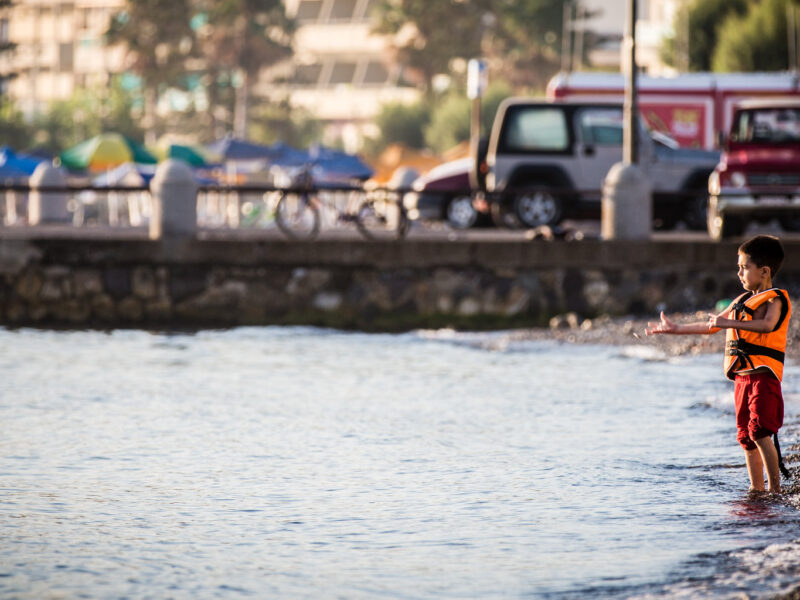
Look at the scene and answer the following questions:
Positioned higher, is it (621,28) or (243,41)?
(621,28)

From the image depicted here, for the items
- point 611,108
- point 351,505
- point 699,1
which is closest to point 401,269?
point 611,108

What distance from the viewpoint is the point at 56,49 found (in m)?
115

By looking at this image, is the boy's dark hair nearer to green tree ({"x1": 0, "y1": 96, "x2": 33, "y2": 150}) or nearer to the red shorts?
the red shorts

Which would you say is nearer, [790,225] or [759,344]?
[759,344]

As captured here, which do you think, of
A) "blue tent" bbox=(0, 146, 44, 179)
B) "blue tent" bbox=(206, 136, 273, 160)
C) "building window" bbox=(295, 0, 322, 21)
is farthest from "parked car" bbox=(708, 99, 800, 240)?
"building window" bbox=(295, 0, 322, 21)

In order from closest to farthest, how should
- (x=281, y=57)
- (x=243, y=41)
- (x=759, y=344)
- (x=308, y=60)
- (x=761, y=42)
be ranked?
1. (x=759, y=344)
2. (x=761, y=42)
3. (x=243, y=41)
4. (x=281, y=57)
5. (x=308, y=60)

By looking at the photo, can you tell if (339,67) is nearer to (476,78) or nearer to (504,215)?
(476,78)

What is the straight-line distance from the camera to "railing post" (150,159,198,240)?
20.8 metres

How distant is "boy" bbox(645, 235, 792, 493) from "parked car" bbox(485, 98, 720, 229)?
46.1 ft

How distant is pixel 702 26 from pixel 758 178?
3191 cm

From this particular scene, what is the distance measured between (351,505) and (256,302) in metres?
12.9

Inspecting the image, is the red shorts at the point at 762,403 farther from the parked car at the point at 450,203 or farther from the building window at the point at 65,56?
the building window at the point at 65,56

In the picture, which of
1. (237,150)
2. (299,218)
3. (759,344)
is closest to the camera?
(759,344)

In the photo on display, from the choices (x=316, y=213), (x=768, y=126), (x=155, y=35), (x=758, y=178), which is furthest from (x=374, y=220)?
(x=155, y=35)
